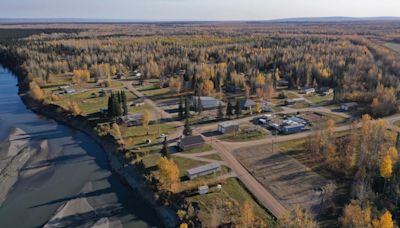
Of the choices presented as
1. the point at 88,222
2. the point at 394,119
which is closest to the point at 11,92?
the point at 88,222

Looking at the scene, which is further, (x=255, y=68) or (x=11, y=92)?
(x=255, y=68)

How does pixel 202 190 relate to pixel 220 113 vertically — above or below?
below

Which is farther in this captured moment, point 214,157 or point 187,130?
point 187,130

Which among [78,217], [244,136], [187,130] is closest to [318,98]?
[244,136]

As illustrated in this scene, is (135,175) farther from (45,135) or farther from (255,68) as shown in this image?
(255,68)

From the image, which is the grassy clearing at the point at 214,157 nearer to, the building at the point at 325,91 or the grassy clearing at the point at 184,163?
the grassy clearing at the point at 184,163

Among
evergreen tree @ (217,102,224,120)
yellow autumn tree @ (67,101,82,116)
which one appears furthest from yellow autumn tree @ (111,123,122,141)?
evergreen tree @ (217,102,224,120)

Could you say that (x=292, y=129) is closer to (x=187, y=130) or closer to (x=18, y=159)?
(x=187, y=130)
